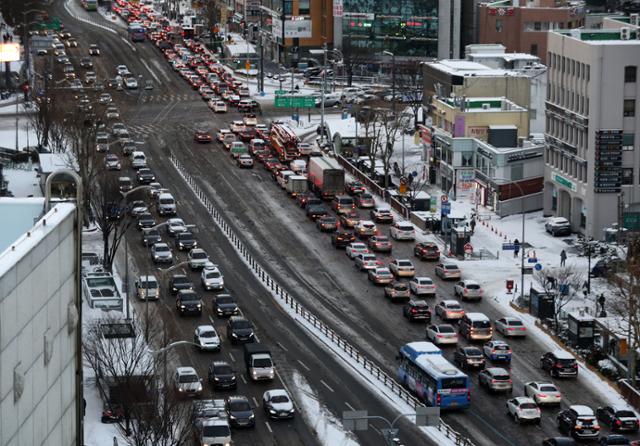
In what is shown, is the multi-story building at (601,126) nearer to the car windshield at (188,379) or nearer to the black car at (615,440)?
the black car at (615,440)

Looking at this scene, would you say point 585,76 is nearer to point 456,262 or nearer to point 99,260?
point 456,262

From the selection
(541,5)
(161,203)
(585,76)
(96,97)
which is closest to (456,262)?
(585,76)

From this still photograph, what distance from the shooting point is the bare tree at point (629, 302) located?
75.8 meters

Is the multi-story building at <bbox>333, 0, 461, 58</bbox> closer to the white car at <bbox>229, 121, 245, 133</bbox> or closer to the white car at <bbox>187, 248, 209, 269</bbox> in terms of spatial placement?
the white car at <bbox>229, 121, 245, 133</bbox>

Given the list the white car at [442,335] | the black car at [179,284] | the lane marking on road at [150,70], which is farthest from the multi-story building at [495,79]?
the lane marking on road at [150,70]

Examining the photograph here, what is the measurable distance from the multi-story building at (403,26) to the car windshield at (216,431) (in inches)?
5004

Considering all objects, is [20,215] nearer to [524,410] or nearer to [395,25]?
[524,410]

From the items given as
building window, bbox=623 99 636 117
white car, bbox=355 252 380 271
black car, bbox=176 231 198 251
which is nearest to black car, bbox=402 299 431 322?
white car, bbox=355 252 380 271

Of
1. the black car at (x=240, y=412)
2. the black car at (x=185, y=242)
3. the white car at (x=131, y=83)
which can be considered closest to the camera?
the black car at (x=240, y=412)

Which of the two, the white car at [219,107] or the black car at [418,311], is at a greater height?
the white car at [219,107]

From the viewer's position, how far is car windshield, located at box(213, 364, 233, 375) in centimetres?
7506

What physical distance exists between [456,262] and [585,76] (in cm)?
1759

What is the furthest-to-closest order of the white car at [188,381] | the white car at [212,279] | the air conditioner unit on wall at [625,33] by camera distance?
the air conditioner unit on wall at [625,33] → the white car at [212,279] → the white car at [188,381]

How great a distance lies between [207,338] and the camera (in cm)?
8156
